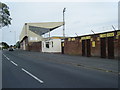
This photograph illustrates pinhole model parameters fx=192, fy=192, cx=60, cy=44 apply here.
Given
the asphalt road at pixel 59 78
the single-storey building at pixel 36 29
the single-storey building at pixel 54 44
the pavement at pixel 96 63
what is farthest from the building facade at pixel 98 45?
the single-storey building at pixel 36 29

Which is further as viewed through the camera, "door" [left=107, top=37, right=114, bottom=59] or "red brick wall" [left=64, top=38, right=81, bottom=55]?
"red brick wall" [left=64, top=38, right=81, bottom=55]

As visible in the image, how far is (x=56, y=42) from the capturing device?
4150cm

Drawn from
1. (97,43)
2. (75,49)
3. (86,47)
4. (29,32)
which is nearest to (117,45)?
(97,43)

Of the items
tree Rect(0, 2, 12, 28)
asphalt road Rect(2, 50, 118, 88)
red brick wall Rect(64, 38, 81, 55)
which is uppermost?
tree Rect(0, 2, 12, 28)

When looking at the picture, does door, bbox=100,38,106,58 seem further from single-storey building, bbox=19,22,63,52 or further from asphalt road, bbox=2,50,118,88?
single-storey building, bbox=19,22,63,52

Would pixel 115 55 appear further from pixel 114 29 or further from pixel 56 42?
pixel 56 42

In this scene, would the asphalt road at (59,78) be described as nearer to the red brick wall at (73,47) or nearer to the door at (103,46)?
the door at (103,46)

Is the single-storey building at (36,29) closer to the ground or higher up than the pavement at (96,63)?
higher up

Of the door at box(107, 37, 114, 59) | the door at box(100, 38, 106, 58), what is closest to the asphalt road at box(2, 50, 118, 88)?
the door at box(107, 37, 114, 59)

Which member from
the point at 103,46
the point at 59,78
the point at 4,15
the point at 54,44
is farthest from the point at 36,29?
the point at 59,78

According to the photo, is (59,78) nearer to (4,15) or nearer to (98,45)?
(98,45)

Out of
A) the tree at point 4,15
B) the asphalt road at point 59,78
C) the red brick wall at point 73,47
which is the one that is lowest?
the asphalt road at point 59,78

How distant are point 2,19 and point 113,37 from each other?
22432 mm

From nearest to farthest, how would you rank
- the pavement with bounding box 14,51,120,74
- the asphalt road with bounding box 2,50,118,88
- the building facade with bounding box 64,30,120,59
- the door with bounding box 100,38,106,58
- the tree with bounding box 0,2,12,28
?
the asphalt road with bounding box 2,50,118,88 → the pavement with bounding box 14,51,120,74 → the building facade with bounding box 64,30,120,59 → the door with bounding box 100,38,106,58 → the tree with bounding box 0,2,12,28
